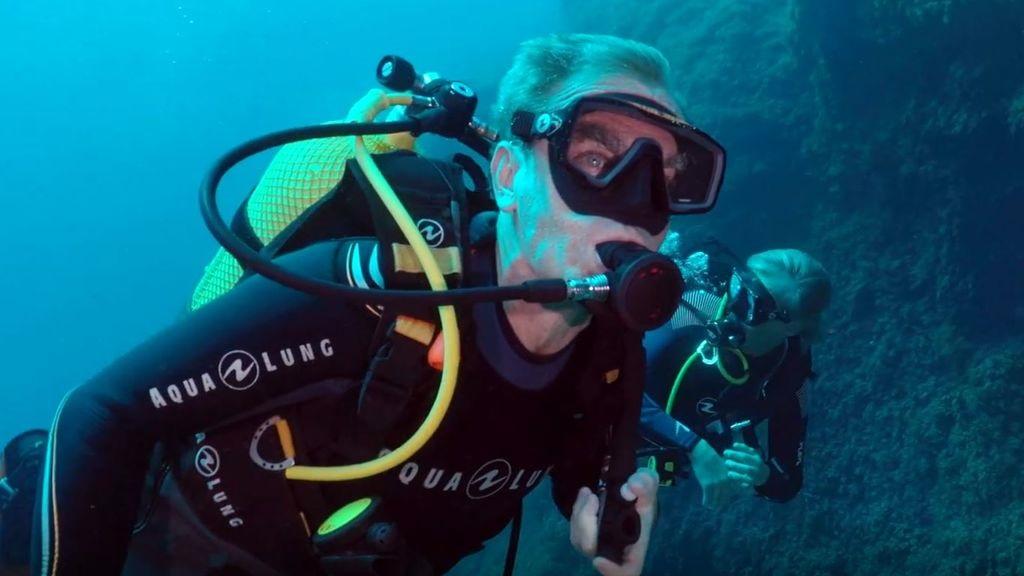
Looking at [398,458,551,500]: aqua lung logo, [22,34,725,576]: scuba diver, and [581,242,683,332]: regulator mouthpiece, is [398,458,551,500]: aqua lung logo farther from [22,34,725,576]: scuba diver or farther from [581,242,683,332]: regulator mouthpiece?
[581,242,683,332]: regulator mouthpiece

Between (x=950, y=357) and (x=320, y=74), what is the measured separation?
93.9 metres

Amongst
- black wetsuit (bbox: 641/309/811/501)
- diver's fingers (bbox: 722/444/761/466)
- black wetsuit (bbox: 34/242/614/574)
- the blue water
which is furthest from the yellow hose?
the blue water

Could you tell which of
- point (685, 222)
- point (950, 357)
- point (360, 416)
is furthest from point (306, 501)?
point (685, 222)

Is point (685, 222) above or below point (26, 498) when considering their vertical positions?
below

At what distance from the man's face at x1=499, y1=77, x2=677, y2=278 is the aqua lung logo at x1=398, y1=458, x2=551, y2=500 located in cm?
71

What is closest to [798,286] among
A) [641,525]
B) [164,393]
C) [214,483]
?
[641,525]

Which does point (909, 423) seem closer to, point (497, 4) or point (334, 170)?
point (334, 170)

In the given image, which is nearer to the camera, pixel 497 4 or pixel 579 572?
pixel 579 572

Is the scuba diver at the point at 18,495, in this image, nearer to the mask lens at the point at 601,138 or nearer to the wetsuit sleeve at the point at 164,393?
the wetsuit sleeve at the point at 164,393

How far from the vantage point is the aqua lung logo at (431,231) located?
6.16 feet

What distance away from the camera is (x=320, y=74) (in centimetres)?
9050

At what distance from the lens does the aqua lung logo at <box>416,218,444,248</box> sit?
188cm

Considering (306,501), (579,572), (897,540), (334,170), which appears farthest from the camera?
(579,572)

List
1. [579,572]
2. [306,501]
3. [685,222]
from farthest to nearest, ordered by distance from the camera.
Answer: [685,222]
[579,572]
[306,501]
